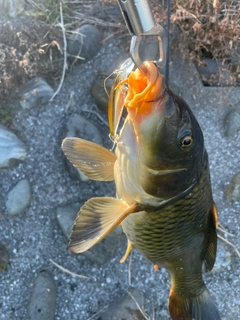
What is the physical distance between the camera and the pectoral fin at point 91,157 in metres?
1.53

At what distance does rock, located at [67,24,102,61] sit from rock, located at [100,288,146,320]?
141 cm

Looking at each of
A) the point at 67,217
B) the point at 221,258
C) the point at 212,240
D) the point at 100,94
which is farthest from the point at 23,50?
the point at 221,258

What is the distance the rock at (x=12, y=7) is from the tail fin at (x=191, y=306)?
68.3 inches

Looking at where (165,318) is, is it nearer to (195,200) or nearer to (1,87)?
(195,200)

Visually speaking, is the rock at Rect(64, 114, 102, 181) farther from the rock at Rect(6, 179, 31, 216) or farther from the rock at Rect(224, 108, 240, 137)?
the rock at Rect(224, 108, 240, 137)

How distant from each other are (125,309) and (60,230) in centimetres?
58

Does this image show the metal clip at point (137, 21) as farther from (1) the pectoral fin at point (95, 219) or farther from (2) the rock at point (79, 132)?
(2) the rock at point (79, 132)

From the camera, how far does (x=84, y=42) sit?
2.58m

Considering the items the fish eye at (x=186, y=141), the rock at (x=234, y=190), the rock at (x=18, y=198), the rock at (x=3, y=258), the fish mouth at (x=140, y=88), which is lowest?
the rock at (x=234, y=190)

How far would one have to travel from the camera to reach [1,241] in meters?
2.46

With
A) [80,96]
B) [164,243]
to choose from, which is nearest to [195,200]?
[164,243]

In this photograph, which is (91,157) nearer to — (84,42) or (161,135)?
(161,135)

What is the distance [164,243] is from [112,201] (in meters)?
0.27

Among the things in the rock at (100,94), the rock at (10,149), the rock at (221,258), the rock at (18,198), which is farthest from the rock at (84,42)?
the rock at (221,258)
